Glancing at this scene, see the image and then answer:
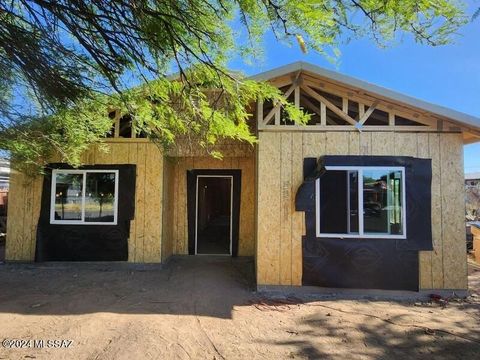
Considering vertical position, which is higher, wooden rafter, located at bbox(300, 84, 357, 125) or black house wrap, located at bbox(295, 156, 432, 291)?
wooden rafter, located at bbox(300, 84, 357, 125)

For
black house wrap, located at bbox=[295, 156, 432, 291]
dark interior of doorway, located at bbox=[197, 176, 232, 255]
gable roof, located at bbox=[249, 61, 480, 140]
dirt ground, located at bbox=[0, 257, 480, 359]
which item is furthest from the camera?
dark interior of doorway, located at bbox=[197, 176, 232, 255]

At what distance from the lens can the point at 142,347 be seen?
408 cm

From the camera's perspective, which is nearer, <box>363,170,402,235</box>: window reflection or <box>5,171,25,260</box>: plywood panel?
<box>363,170,402,235</box>: window reflection

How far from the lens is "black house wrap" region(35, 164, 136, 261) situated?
8094 millimetres

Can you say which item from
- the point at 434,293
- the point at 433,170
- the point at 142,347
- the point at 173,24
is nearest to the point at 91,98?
the point at 173,24

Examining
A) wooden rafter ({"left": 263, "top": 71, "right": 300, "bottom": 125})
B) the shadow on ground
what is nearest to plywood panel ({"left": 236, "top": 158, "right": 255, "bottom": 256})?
the shadow on ground

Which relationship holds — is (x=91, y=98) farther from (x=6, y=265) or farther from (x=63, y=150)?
(x=6, y=265)

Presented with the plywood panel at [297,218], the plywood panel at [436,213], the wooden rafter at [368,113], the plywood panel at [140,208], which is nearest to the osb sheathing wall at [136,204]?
the plywood panel at [140,208]

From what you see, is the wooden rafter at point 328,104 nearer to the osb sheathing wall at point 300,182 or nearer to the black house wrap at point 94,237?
the osb sheathing wall at point 300,182

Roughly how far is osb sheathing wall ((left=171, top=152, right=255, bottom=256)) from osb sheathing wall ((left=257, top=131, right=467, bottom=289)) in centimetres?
285

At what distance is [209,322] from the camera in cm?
495

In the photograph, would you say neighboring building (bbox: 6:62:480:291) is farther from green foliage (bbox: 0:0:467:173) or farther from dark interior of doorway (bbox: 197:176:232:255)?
dark interior of doorway (bbox: 197:176:232:255)

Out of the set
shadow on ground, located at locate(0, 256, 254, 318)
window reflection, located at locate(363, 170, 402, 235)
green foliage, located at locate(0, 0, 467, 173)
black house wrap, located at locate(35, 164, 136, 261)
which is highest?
green foliage, located at locate(0, 0, 467, 173)

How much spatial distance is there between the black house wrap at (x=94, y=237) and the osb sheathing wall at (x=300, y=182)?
3233 millimetres
